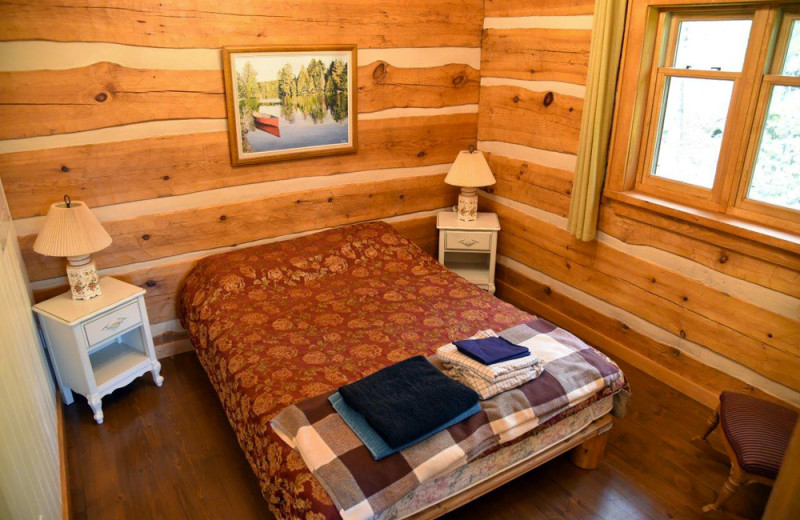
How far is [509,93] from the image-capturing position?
372 cm

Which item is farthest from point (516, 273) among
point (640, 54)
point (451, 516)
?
point (451, 516)

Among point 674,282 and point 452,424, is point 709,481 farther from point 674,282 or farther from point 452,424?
point 452,424

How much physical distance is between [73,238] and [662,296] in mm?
2957

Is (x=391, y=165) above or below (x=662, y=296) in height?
above

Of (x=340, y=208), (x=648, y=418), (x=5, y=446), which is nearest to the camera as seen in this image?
(x=5, y=446)

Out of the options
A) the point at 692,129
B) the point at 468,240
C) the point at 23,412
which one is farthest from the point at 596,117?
the point at 23,412

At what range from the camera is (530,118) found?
3598mm

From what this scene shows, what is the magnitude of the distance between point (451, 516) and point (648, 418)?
1.22 meters

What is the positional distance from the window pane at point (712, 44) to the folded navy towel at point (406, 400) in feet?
6.44

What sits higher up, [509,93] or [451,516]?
[509,93]

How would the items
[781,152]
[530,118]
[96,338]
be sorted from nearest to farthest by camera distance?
1. [781,152]
2. [96,338]
3. [530,118]

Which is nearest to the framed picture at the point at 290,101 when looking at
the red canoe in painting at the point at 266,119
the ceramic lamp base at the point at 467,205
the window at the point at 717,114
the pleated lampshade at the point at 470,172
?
the red canoe in painting at the point at 266,119

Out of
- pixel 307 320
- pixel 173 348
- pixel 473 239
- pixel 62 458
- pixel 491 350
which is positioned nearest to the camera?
pixel 491 350

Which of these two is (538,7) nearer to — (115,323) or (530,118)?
(530,118)
